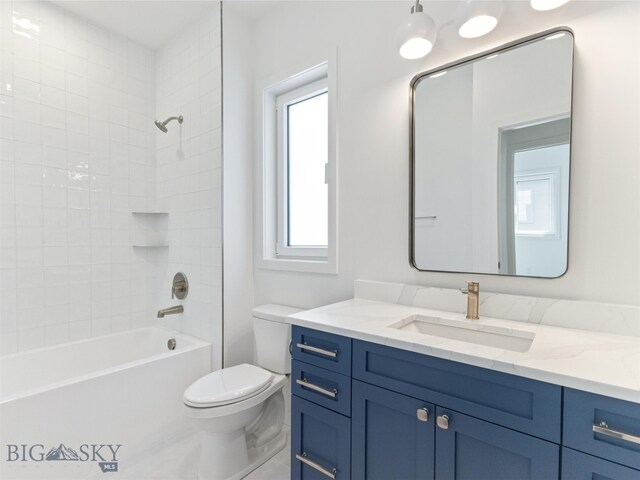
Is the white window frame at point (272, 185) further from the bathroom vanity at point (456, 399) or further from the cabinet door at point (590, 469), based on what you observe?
the cabinet door at point (590, 469)

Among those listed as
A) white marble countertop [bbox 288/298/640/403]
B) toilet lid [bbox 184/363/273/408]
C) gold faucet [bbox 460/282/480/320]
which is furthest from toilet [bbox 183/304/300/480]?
gold faucet [bbox 460/282/480/320]

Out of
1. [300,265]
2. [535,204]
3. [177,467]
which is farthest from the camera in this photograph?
[300,265]

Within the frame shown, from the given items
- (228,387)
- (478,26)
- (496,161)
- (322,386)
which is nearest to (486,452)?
(322,386)

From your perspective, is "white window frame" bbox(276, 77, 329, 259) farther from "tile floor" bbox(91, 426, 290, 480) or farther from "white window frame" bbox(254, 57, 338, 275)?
"tile floor" bbox(91, 426, 290, 480)

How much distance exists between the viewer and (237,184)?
2.21 metres

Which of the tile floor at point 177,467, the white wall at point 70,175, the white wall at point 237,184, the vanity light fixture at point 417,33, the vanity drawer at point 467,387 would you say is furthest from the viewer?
the white wall at point 237,184

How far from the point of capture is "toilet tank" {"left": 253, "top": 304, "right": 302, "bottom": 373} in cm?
184

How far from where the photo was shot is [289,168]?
2.24 metres

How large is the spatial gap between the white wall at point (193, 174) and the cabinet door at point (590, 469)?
1.85 m

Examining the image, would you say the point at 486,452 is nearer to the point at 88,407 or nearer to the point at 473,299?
the point at 473,299

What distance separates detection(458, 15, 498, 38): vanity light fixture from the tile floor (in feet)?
7.14

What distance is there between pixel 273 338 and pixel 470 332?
3.51 feet

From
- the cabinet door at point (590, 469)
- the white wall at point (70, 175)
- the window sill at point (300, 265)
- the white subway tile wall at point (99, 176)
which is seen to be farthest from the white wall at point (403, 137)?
the white wall at point (70, 175)

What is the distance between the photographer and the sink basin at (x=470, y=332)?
1132 mm
